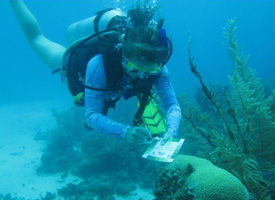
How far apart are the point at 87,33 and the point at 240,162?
3874 millimetres

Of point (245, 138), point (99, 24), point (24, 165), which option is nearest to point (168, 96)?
point (245, 138)

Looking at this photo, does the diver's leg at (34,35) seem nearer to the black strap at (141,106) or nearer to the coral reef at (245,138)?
the black strap at (141,106)

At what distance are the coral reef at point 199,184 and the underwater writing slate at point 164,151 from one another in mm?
198

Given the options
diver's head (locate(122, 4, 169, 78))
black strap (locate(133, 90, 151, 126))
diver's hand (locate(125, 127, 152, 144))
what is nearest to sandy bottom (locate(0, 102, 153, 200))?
black strap (locate(133, 90, 151, 126))

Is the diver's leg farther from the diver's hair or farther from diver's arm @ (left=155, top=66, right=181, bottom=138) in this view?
the diver's hair

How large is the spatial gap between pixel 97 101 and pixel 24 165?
920cm

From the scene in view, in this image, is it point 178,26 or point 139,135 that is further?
point 178,26

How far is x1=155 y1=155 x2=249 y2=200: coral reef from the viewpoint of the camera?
227 centimetres

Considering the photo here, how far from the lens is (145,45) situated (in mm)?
2645

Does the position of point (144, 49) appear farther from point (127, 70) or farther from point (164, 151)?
point (164, 151)

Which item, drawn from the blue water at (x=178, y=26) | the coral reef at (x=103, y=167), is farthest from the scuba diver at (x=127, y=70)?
the blue water at (x=178, y=26)

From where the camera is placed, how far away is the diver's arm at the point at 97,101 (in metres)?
2.99

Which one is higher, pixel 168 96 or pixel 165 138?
pixel 168 96

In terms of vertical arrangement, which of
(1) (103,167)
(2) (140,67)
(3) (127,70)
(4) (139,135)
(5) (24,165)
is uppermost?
(2) (140,67)
